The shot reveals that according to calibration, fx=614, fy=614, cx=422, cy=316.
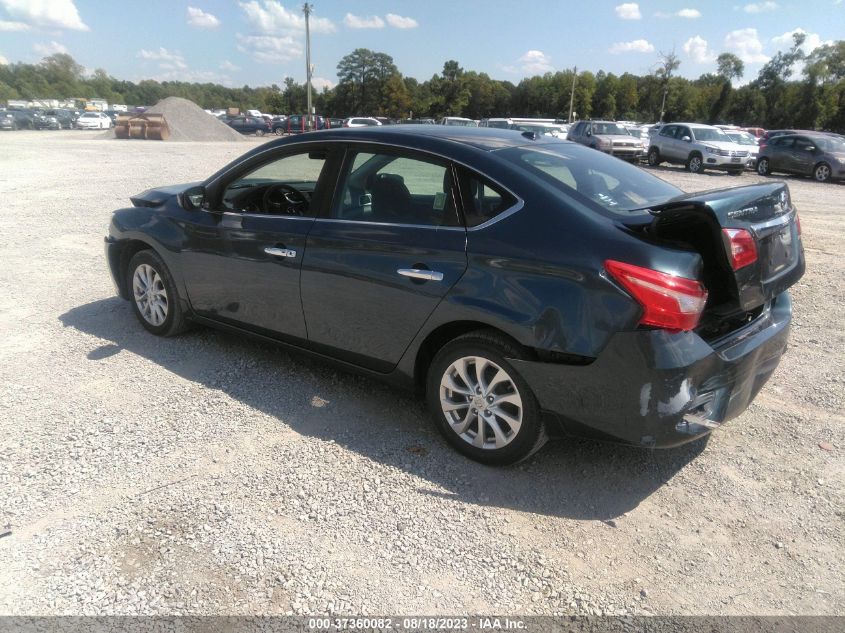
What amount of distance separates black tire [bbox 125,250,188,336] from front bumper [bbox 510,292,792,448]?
9.86 feet

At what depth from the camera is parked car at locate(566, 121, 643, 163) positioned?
2600 cm

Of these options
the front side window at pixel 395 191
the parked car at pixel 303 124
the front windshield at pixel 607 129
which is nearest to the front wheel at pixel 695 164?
the front windshield at pixel 607 129

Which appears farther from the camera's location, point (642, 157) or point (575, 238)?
point (642, 157)

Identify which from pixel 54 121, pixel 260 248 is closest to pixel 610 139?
pixel 260 248

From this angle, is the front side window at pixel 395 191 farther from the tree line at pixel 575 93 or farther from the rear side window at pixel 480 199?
the tree line at pixel 575 93

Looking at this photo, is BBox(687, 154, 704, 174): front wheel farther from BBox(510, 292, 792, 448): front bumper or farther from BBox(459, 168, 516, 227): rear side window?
BBox(459, 168, 516, 227): rear side window

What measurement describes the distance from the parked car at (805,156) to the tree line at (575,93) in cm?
4274

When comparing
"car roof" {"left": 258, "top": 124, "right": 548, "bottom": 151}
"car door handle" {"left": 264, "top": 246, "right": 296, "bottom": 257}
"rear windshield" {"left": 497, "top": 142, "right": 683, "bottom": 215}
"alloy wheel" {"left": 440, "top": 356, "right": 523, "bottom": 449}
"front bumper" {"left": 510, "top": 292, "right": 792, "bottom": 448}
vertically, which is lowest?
"alloy wheel" {"left": 440, "top": 356, "right": 523, "bottom": 449}

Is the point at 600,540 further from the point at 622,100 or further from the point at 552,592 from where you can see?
the point at 622,100

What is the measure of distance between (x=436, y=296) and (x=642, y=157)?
27.8 m

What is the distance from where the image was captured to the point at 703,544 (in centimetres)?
279

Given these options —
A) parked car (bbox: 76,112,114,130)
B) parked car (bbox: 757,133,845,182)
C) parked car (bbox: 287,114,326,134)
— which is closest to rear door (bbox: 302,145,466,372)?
parked car (bbox: 757,133,845,182)

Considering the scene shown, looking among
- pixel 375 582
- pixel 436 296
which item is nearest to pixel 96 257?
pixel 436 296

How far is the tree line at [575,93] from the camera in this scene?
60.0m
